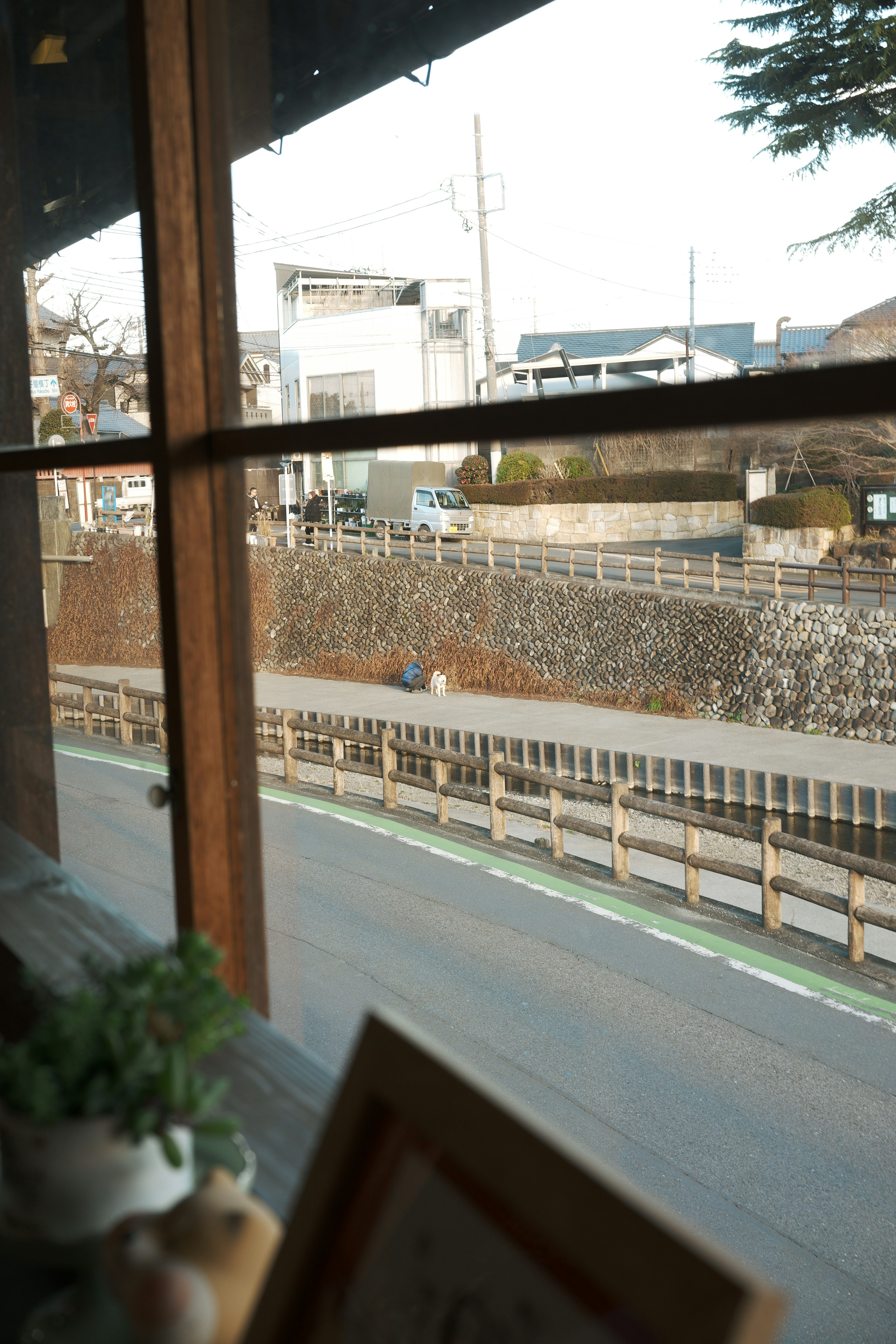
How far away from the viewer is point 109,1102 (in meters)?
0.31

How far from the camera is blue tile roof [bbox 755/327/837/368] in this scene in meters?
0.46

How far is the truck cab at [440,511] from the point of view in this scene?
3.73 feet

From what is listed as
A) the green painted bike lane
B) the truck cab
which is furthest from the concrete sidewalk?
the truck cab

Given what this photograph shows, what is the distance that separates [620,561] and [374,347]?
397 centimetres

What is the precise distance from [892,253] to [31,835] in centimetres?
94

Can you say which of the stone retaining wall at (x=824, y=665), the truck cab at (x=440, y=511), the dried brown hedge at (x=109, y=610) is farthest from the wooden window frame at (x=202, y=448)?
the stone retaining wall at (x=824, y=665)

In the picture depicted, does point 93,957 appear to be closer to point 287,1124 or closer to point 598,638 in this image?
point 287,1124

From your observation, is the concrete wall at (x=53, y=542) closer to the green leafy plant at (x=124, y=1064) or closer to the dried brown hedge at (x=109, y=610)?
the dried brown hedge at (x=109, y=610)

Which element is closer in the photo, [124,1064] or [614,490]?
[124,1064]

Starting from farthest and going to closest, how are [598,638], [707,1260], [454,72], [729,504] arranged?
[598,638] → [729,504] → [454,72] → [707,1260]

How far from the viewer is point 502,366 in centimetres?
56

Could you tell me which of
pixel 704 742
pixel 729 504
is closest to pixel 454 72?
pixel 729 504

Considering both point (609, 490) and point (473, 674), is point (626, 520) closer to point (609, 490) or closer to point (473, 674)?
point (609, 490)

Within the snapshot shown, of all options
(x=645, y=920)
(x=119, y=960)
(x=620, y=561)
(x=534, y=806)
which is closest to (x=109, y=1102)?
(x=119, y=960)
